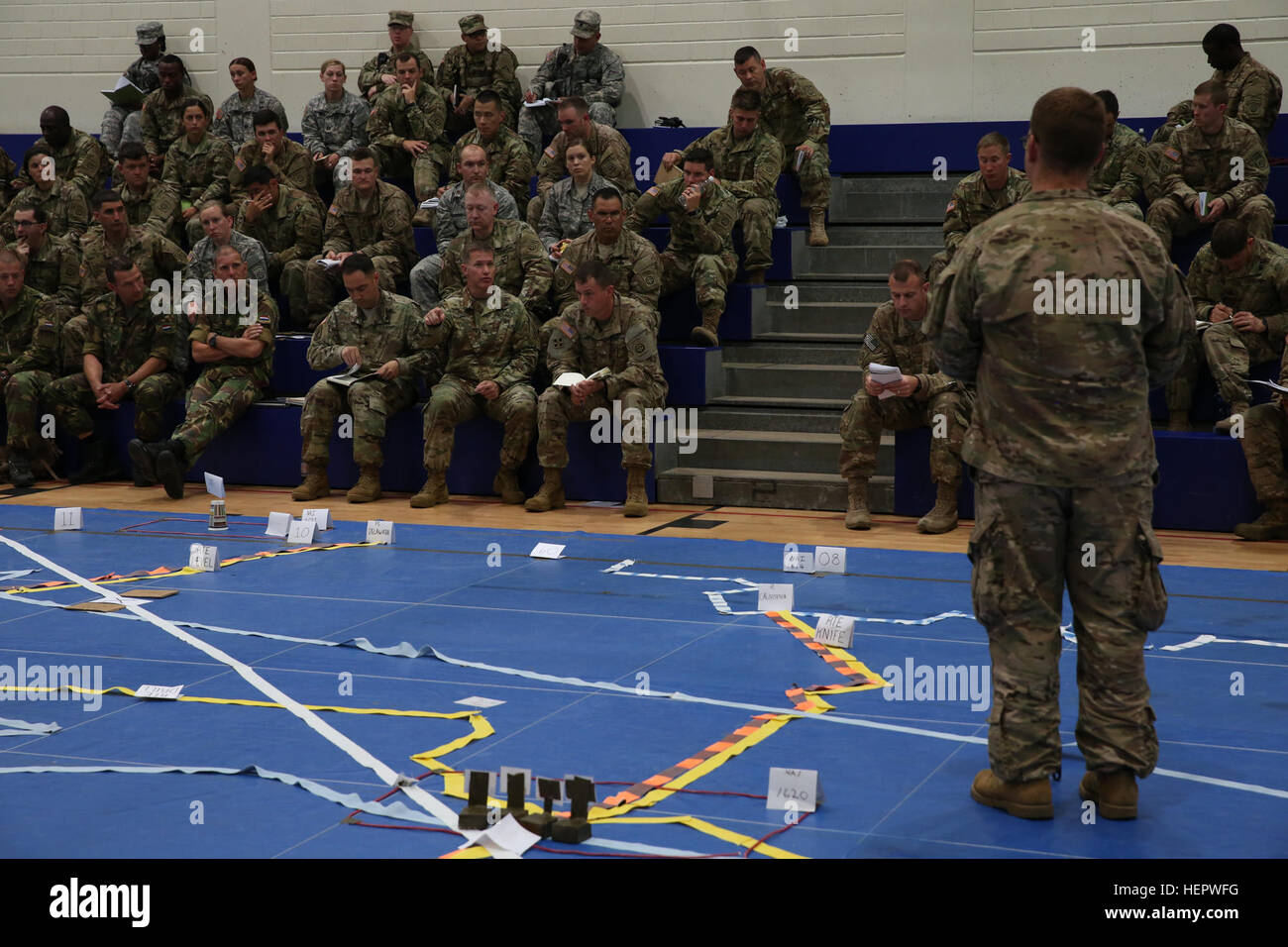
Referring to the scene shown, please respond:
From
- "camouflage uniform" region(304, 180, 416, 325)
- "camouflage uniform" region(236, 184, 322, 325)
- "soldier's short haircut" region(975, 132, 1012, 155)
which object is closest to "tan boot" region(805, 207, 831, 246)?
"soldier's short haircut" region(975, 132, 1012, 155)

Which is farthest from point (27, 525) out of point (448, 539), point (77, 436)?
point (448, 539)

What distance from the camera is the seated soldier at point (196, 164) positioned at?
12.5m

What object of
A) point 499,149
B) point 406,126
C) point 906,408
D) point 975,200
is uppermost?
point 406,126

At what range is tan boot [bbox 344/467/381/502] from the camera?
9.44 metres

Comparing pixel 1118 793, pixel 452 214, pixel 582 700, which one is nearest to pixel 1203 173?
pixel 452 214

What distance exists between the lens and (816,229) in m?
11.3

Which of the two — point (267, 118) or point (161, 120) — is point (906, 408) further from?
point (161, 120)

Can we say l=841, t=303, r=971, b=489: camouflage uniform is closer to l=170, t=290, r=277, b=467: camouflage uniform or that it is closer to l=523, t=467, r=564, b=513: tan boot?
l=523, t=467, r=564, b=513: tan boot

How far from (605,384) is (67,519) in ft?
10.8

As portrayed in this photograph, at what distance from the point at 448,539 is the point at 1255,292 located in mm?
4926

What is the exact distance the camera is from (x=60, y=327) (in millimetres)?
10812

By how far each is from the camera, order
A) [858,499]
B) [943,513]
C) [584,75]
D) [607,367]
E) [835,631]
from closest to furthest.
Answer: [835,631] < [943,513] < [858,499] < [607,367] < [584,75]

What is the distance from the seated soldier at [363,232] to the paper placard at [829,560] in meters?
5.14

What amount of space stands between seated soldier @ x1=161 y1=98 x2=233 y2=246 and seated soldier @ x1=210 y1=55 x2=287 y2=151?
1.54ft
